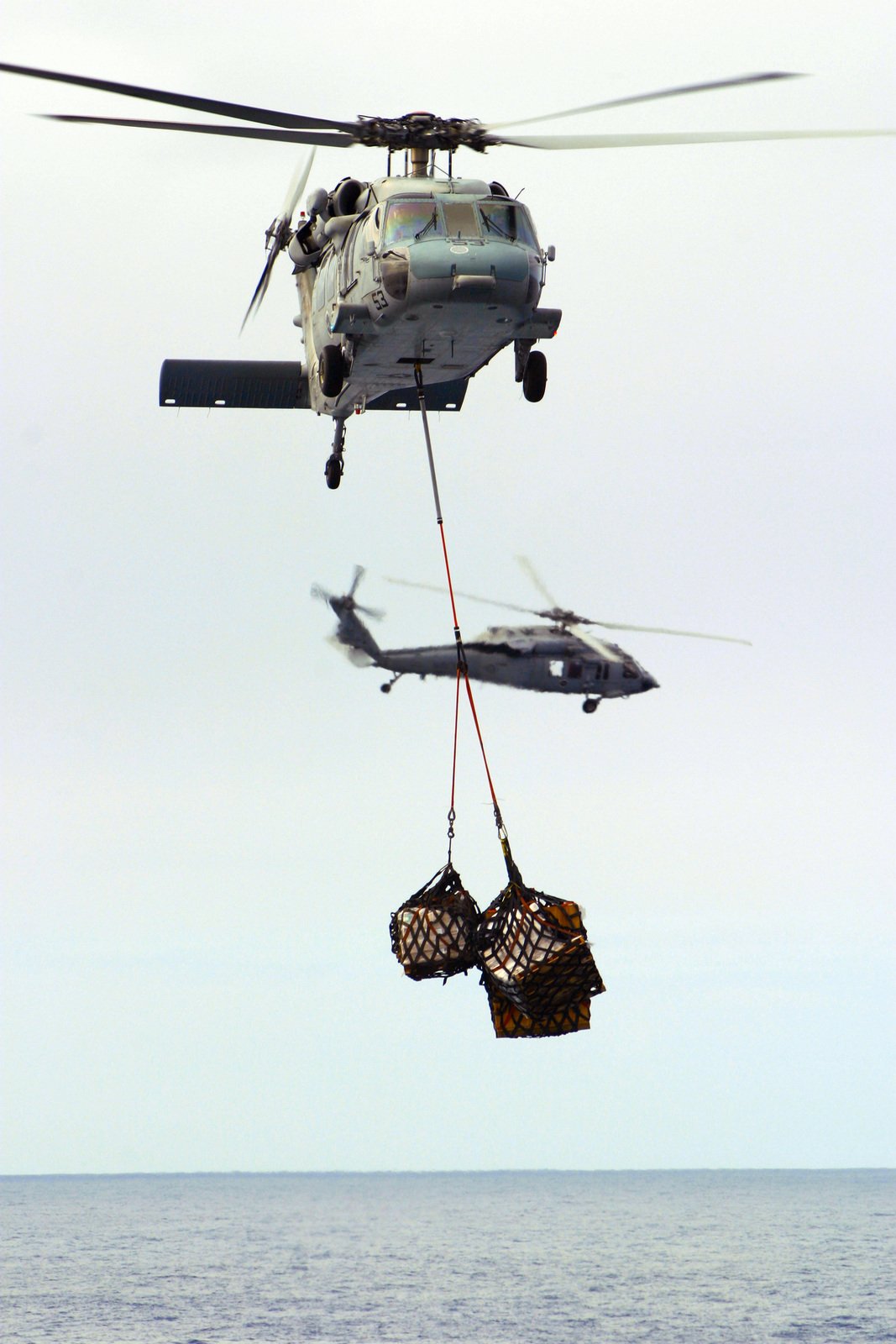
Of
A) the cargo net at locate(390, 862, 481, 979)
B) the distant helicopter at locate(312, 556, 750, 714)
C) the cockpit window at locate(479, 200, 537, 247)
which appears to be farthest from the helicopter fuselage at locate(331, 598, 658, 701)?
the cargo net at locate(390, 862, 481, 979)

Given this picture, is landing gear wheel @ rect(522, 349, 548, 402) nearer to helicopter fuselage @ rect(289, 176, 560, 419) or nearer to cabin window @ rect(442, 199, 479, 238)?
helicopter fuselage @ rect(289, 176, 560, 419)

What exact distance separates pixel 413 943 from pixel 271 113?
332 inches

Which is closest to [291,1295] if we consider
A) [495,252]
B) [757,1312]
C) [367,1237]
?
[757,1312]

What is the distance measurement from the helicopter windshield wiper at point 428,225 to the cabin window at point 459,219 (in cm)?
11

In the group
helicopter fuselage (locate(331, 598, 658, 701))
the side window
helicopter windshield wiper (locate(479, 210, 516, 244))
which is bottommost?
helicopter windshield wiper (locate(479, 210, 516, 244))

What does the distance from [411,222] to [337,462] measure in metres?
5.28

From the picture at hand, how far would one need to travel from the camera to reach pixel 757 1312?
79438 millimetres

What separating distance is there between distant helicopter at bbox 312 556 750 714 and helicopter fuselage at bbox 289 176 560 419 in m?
22.7

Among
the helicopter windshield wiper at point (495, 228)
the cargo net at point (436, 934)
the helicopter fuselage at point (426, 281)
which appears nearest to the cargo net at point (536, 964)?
the cargo net at point (436, 934)

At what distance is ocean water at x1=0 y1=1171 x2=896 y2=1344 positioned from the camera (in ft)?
244

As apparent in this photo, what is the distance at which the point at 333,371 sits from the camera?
22156 millimetres

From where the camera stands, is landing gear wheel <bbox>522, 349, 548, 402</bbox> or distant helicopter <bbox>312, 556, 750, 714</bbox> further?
distant helicopter <bbox>312, 556, 750, 714</bbox>

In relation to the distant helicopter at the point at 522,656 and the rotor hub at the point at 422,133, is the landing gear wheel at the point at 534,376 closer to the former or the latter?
the rotor hub at the point at 422,133

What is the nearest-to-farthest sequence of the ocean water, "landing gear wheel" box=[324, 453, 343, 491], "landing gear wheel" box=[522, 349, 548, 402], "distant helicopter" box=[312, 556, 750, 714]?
"landing gear wheel" box=[522, 349, 548, 402] < "landing gear wheel" box=[324, 453, 343, 491] < "distant helicopter" box=[312, 556, 750, 714] < the ocean water
